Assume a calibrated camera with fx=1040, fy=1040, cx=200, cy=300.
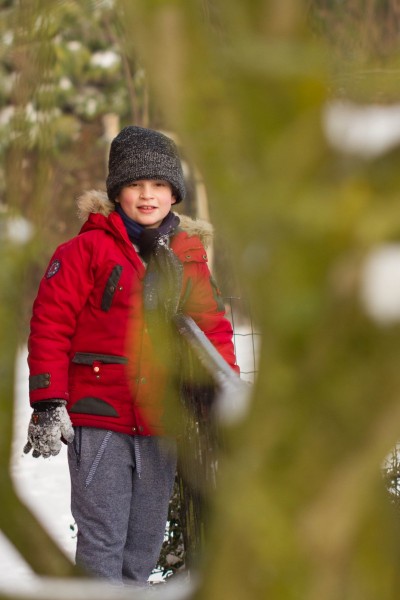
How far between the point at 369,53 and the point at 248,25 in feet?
0.55

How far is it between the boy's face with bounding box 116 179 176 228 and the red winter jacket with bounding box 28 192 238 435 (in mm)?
164

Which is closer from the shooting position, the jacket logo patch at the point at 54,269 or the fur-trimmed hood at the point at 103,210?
the jacket logo patch at the point at 54,269

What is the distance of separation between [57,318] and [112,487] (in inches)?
21.2

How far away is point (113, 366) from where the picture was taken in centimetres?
312

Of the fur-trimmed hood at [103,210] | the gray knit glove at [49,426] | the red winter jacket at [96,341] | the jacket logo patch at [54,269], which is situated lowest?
the gray knit glove at [49,426]

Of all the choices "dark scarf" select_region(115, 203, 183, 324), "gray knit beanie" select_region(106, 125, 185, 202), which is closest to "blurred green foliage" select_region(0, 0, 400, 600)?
"dark scarf" select_region(115, 203, 183, 324)

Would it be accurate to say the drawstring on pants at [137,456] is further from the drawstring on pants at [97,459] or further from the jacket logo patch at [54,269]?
the jacket logo patch at [54,269]

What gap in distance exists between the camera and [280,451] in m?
0.55

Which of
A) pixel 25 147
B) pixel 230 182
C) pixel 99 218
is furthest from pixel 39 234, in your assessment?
pixel 99 218

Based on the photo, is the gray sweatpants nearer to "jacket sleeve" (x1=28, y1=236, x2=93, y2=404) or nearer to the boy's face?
"jacket sleeve" (x1=28, y1=236, x2=93, y2=404)

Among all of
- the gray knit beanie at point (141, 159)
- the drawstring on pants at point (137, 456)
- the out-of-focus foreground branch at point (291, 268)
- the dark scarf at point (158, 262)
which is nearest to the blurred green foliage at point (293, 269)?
the out-of-focus foreground branch at point (291, 268)

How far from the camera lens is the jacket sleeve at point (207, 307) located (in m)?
3.21

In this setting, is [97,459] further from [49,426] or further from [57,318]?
[57,318]

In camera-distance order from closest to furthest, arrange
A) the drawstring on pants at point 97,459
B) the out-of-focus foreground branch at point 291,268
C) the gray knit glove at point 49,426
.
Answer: the out-of-focus foreground branch at point 291,268, the gray knit glove at point 49,426, the drawstring on pants at point 97,459
